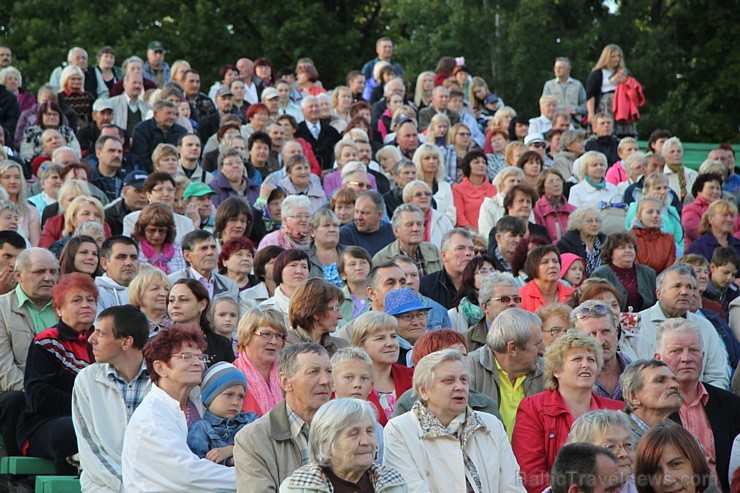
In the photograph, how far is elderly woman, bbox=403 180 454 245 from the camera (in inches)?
467

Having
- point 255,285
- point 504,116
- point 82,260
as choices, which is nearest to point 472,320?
point 255,285

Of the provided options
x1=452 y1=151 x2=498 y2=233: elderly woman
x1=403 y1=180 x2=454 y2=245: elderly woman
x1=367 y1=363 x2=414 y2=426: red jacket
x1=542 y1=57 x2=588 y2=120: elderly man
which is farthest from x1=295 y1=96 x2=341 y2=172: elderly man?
x1=367 y1=363 x2=414 y2=426: red jacket

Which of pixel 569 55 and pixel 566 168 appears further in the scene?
pixel 569 55

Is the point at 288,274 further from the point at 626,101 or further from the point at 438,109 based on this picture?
the point at 626,101

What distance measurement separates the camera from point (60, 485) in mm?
7074

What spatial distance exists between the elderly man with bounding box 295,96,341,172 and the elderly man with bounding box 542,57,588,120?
4.70m

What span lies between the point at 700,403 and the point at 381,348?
2.03 m

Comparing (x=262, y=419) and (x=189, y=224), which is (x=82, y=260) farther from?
(x=262, y=419)

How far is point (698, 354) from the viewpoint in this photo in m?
7.88

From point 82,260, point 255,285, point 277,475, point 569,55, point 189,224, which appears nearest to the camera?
point 277,475

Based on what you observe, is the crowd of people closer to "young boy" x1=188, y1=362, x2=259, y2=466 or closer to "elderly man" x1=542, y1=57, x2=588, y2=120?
"young boy" x1=188, y1=362, x2=259, y2=466

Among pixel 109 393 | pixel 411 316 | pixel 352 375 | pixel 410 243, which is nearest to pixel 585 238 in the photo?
pixel 410 243

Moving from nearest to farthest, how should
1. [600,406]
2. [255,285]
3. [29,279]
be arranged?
[600,406] < [29,279] < [255,285]

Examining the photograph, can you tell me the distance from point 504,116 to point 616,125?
1.83 metres
